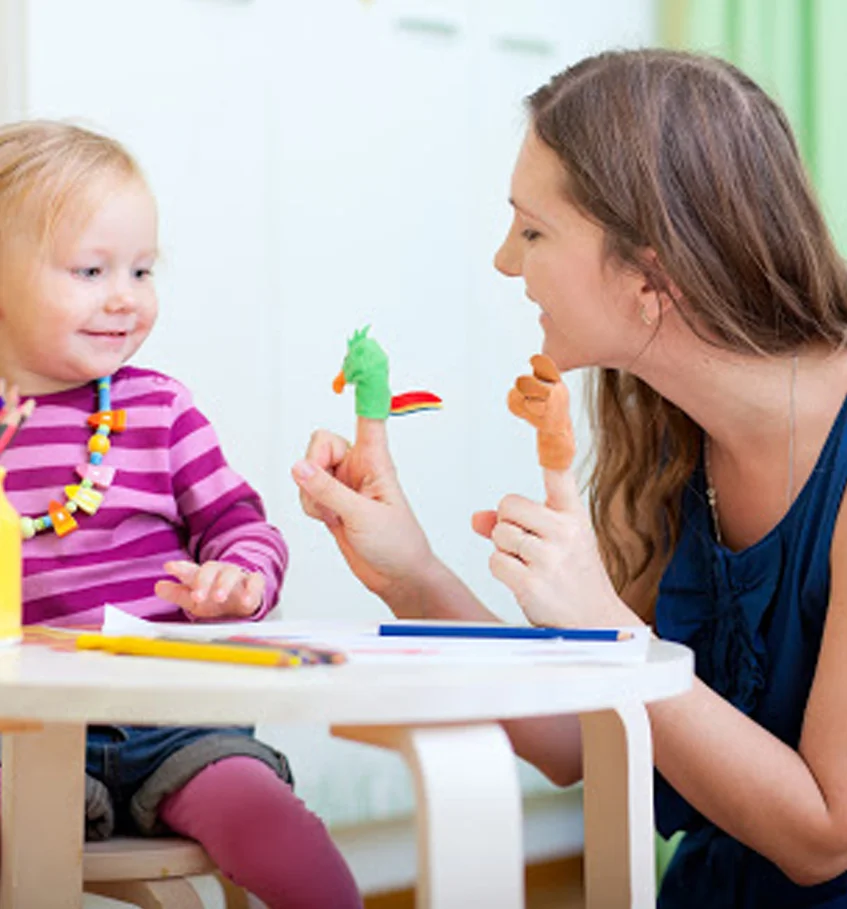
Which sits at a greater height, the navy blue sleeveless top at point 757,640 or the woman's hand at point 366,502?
the woman's hand at point 366,502

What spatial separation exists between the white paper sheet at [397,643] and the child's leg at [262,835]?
12 cm

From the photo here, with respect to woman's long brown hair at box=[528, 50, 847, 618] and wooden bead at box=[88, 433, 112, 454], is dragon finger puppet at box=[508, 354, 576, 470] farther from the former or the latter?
wooden bead at box=[88, 433, 112, 454]

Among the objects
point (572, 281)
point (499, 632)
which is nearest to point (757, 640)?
point (572, 281)

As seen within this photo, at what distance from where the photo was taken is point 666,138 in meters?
1.33

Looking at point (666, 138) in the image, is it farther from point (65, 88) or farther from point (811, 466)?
point (65, 88)

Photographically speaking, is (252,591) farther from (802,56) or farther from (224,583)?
(802,56)

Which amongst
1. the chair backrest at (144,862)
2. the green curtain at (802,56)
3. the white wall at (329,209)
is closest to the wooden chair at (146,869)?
the chair backrest at (144,862)

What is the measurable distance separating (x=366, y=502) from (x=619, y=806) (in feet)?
1.20

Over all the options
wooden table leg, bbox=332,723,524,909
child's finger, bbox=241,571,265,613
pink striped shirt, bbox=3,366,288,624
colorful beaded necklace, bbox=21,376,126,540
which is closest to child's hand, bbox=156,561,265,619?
child's finger, bbox=241,571,265,613

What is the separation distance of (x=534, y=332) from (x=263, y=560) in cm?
140

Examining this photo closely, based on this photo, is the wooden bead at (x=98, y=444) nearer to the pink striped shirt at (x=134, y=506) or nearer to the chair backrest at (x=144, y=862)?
the pink striped shirt at (x=134, y=506)

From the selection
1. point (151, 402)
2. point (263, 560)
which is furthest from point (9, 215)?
point (263, 560)

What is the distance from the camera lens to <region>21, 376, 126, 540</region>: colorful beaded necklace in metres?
1.34

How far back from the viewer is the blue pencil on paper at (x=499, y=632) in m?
0.97
